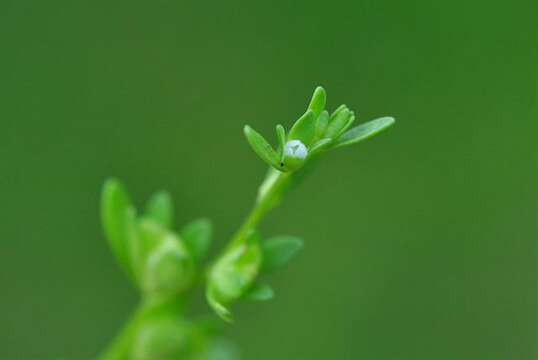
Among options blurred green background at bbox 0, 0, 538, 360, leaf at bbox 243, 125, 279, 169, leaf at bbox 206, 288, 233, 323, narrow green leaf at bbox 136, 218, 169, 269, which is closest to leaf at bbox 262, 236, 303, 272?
leaf at bbox 206, 288, 233, 323

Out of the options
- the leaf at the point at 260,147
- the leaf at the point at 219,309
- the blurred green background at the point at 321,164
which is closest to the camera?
the leaf at the point at 260,147

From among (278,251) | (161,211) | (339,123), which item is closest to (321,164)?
(161,211)

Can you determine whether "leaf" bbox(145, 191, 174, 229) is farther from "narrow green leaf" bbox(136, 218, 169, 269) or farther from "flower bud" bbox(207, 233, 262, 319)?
"flower bud" bbox(207, 233, 262, 319)

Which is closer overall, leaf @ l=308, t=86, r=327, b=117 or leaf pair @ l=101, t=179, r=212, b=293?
leaf @ l=308, t=86, r=327, b=117

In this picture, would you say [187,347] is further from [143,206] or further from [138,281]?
[143,206]

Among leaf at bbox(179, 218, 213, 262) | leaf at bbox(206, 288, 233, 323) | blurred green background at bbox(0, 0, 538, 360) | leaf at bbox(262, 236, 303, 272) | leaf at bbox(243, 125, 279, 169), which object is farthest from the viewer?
blurred green background at bbox(0, 0, 538, 360)

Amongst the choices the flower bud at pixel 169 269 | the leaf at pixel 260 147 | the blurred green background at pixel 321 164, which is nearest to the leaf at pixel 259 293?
the flower bud at pixel 169 269

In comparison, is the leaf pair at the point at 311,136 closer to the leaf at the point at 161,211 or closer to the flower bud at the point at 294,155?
the flower bud at the point at 294,155
